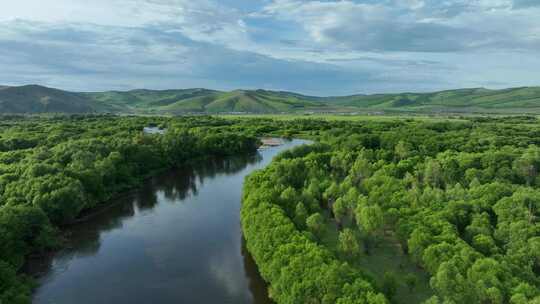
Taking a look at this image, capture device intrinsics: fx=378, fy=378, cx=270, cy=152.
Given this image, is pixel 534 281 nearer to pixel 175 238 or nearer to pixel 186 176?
pixel 175 238

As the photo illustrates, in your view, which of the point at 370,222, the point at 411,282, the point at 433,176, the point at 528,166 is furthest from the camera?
the point at 528,166

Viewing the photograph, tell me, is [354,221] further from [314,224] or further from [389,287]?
[389,287]

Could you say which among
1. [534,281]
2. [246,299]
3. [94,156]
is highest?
[94,156]

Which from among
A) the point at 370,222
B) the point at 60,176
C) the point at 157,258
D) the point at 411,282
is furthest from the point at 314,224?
the point at 60,176

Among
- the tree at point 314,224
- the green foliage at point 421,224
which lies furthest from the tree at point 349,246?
the tree at point 314,224

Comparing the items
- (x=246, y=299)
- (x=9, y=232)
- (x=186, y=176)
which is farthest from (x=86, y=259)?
(x=186, y=176)

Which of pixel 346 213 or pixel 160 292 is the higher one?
pixel 346 213
